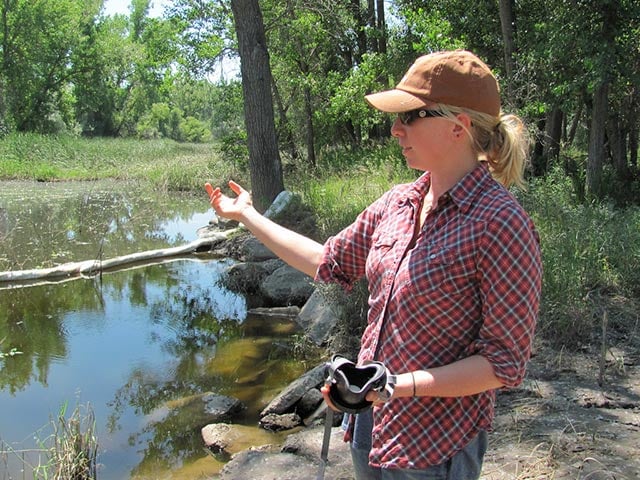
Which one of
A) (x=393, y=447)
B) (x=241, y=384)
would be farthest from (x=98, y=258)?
(x=393, y=447)

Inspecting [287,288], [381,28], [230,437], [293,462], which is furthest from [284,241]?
[381,28]

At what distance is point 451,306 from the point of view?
4.55 feet

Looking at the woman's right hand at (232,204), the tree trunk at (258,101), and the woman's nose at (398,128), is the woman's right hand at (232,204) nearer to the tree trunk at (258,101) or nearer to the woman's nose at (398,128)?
the woman's nose at (398,128)

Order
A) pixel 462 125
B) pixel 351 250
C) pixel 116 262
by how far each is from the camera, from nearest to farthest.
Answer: pixel 462 125, pixel 351 250, pixel 116 262

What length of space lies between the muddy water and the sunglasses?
3.18 meters

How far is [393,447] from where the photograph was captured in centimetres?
146

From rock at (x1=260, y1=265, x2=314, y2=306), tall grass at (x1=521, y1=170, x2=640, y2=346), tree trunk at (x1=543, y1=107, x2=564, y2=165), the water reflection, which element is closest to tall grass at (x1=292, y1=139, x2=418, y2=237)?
rock at (x1=260, y1=265, x2=314, y2=306)

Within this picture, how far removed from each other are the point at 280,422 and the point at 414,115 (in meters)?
3.75

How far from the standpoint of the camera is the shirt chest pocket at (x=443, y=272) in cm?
137

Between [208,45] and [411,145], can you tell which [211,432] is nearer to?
[411,145]

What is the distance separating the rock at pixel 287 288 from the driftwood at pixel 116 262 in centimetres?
157

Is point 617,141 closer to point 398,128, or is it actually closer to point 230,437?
point 230,437

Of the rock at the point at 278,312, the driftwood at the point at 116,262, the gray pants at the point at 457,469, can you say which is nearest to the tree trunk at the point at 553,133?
the driftwood at the point at 116,262

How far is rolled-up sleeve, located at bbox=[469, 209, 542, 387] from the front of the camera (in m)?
1.31
